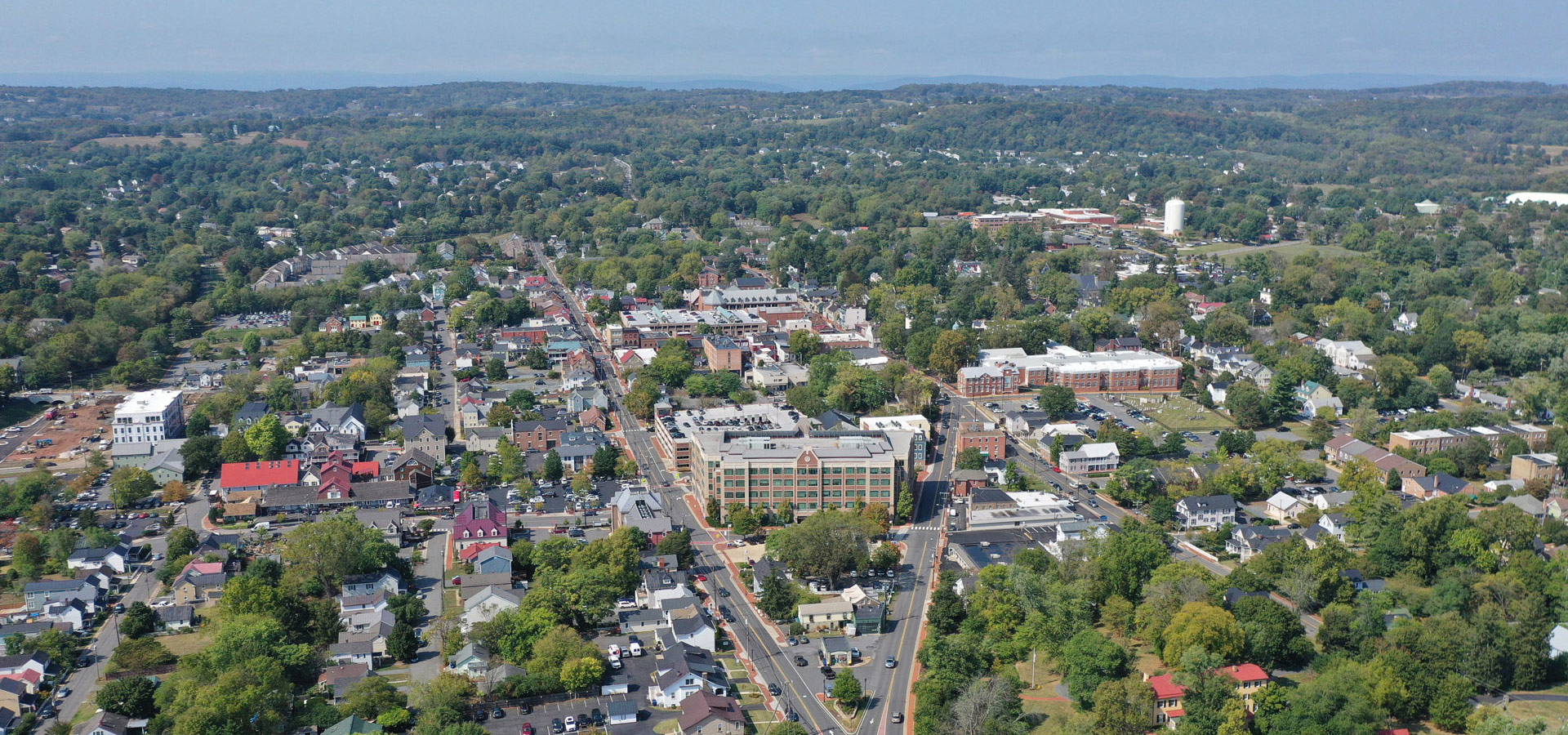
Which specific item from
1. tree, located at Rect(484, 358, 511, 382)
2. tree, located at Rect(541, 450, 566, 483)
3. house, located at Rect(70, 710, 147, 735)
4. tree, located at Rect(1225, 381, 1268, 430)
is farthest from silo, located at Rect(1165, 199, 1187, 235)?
house, located at Rect(70, 710, 147, 735)

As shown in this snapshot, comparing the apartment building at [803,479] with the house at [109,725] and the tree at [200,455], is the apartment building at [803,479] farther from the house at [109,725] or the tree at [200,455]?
the tree at [200,455]

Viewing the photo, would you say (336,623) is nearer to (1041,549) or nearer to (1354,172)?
(1041,549)

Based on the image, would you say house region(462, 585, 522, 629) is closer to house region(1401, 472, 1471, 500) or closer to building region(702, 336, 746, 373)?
building region(702, 336, 746, 373)

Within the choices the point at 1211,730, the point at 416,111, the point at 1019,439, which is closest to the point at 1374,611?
the point at 1211,730

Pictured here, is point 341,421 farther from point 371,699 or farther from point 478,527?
point 371,699

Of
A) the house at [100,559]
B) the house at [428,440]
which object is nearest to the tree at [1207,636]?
the house at [428,440]

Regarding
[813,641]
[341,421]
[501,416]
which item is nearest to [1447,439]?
[813,641]
